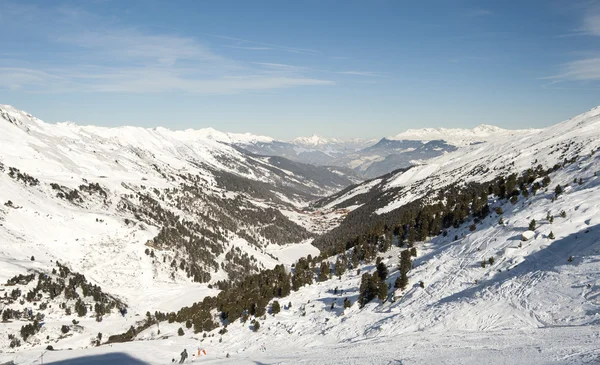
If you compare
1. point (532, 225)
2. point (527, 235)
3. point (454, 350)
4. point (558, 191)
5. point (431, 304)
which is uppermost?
point (558, 191)

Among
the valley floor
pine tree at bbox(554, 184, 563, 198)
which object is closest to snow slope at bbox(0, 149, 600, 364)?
the valley floor

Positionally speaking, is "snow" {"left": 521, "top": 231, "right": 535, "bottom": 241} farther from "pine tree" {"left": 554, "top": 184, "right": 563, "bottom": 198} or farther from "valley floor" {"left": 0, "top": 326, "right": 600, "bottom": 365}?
"valley floor" {"left": 0, "top": 326, "right": 600, "bottom": 365}

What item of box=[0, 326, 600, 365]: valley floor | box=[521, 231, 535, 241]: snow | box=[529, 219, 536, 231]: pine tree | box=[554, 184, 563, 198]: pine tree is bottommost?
box=[0, 326, 600, 365]: valley floor

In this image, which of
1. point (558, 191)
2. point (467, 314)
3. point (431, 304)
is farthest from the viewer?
point (558, 191)

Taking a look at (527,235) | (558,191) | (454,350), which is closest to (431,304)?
(454,350)

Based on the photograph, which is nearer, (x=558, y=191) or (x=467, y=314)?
(x=467, y=314)

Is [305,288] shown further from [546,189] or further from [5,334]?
[5,334]

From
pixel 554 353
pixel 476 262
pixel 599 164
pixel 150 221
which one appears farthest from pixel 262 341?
pixel 150 221

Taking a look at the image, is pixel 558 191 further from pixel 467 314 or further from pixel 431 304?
pixel 467 314

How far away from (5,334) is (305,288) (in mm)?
57314

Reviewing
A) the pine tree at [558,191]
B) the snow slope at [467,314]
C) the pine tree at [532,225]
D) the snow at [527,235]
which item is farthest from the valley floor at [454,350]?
the pine tree at [558,191]

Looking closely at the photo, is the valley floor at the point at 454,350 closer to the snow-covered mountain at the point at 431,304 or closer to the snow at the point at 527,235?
the snow-covered mountain at the point at 431,304

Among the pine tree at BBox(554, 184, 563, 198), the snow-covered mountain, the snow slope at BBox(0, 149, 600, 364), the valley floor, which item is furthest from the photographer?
the pine tree at BBox(554, 184, 563, 198)

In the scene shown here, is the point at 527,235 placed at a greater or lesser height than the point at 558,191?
lesser
